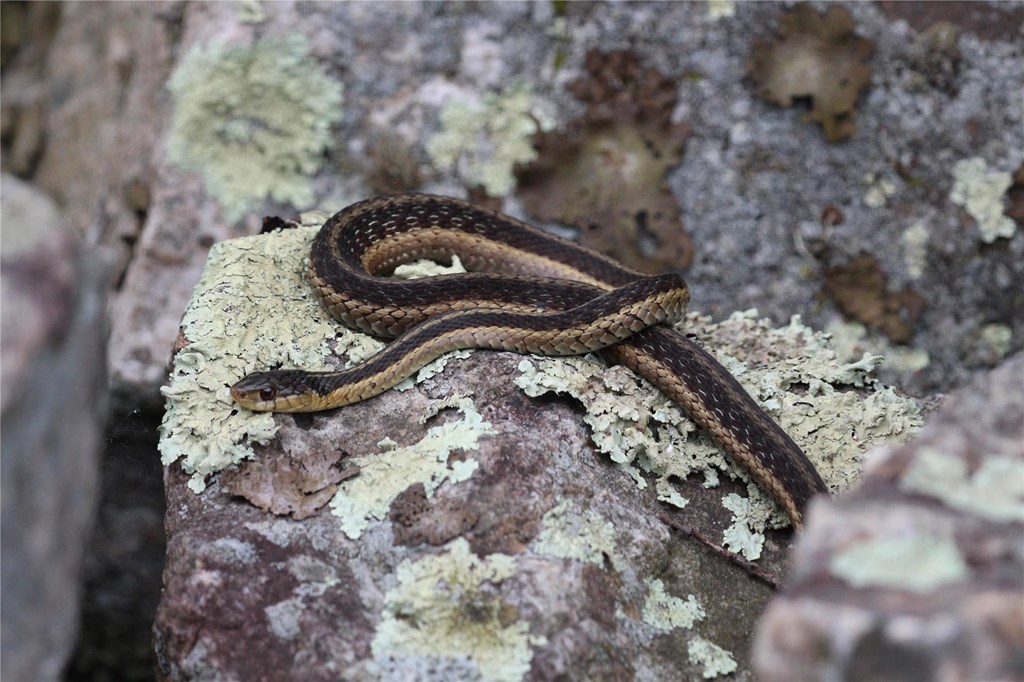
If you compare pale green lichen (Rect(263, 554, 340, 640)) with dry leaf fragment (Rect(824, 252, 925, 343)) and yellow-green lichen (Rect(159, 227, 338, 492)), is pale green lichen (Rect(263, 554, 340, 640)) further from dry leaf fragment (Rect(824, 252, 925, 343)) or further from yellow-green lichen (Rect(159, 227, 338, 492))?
dry leaf fragment (Rect(824, 252, 925, 343))

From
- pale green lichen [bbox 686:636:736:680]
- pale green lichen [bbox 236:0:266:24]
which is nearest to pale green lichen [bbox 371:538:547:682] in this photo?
pale green lichen [bbox 686:636:736:680]

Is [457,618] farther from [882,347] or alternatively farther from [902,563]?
[882,347]

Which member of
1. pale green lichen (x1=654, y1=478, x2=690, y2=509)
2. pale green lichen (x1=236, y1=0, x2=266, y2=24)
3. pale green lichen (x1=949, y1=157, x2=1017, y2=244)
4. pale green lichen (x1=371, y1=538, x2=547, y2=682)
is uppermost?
pale green lichen (x1=949, y1=157, x2=1017, y2=244)

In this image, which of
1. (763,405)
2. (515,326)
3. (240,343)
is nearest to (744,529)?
(763,405)

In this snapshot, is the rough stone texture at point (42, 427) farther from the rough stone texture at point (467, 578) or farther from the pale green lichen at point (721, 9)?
the pale green lichen at point (721, 9)

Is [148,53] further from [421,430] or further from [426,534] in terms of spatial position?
[426,534]

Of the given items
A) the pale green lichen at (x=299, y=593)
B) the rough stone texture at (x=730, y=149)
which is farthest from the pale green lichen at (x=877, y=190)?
the pale green lichen at (x=299, y=593)
